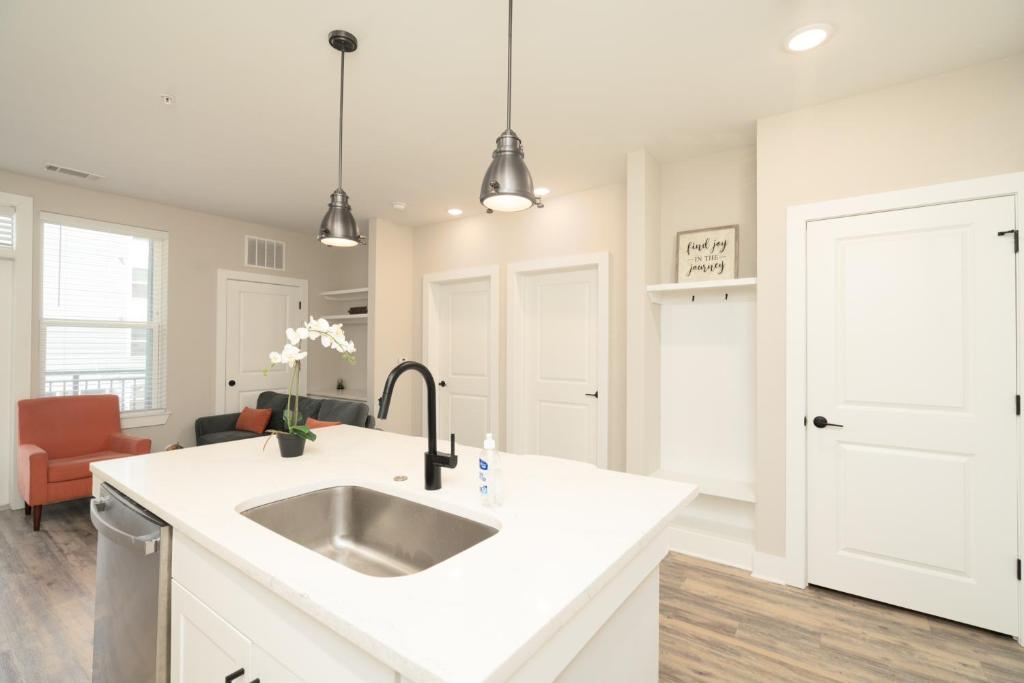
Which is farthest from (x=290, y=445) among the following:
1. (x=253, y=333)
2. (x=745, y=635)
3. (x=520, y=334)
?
(x=253, y=333)

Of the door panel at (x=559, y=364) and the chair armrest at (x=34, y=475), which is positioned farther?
the door panel at (x=559, y=364)

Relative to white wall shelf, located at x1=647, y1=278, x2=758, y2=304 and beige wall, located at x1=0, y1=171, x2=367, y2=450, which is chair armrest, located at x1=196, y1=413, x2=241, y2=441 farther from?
white wall shelf, located at x1=647, y1=278, x2=758, y2=304

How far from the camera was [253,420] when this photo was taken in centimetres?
480

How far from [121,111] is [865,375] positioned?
4480 millimetres

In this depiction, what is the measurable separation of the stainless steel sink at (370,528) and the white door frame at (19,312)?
4.01 meters

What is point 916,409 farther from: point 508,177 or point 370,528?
point 370,528

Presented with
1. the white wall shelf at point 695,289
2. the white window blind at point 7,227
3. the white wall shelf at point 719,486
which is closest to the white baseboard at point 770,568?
the white wall shelf at point 719,486

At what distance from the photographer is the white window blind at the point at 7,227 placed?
3.71 metres

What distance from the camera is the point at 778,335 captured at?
2.77 meters

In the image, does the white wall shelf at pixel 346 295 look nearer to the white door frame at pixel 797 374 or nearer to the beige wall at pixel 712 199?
the beige wall at pixel 712 199

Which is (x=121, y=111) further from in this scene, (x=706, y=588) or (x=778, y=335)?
(x=706, y=588)

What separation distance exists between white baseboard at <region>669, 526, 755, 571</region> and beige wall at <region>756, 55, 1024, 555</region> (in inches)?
5.8

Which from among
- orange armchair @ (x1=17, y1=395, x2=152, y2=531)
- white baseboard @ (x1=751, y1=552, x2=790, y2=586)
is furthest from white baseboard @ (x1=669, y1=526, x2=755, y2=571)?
orange armchair @ (x1=17, y1=395, x2=152, y2=531)

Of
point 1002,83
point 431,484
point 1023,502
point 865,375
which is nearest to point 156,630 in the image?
point 431,484
